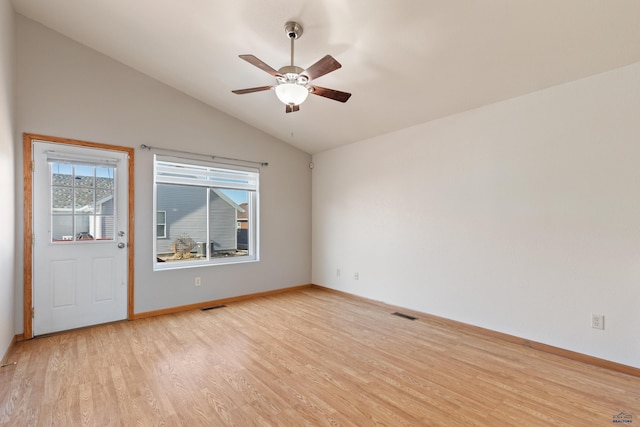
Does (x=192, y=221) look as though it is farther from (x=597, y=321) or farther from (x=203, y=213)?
(x=597, y=321)

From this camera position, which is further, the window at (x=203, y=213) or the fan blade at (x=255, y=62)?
the window at (x=203, y=213)

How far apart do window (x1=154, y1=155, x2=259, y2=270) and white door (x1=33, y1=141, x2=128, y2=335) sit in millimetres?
477

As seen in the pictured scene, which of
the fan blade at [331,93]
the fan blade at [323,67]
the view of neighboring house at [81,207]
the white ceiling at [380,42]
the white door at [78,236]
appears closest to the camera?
the fan blade at [323,67]

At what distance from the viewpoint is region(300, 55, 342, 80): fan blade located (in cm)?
219

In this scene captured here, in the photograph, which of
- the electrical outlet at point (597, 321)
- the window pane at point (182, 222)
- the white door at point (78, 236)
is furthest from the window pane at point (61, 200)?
the electrical outlet at point (597, 321)

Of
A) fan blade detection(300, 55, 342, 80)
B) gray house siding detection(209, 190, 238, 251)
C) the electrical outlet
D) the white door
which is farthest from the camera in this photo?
gray house siding detection(209, 190, 238, 251)

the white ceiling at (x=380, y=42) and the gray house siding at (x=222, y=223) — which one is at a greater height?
the white ceiling at (x=380, y=42)

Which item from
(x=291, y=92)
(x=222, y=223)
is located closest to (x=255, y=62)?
(x=291, y=92)

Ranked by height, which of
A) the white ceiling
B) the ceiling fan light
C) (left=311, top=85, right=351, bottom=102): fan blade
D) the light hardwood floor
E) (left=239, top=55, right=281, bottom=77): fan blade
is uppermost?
the white ceiling

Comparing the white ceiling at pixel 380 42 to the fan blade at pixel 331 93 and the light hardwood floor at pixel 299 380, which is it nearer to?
the fan blade at pixel 331 93

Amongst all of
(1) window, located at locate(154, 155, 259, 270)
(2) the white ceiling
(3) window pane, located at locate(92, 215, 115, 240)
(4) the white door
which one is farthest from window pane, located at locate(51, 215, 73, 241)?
(2) the white ceiling

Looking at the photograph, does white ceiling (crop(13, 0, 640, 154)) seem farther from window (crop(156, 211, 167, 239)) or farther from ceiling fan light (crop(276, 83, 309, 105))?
window (crop(156, 211, 167, 239))

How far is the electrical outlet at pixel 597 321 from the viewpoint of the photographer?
2.72 meters

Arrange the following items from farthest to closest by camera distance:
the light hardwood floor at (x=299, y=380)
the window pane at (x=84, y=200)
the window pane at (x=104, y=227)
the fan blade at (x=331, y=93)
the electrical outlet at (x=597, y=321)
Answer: the window pane at (x=104, y=227) < the window pane at (x=84, y=200) < the electrical outlet at (x=597, y=321) < the fan blade at (x=331, y=93) < the light hardwood floor at (x=299, y=380)
